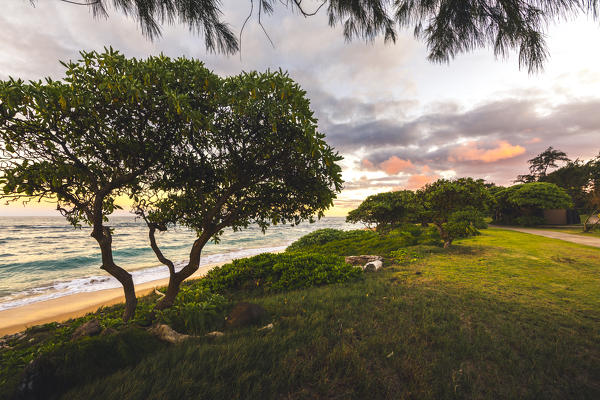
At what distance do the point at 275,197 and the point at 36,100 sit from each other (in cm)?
416

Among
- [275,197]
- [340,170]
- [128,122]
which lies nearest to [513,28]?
[340,170]

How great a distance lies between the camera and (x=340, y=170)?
4.27 m

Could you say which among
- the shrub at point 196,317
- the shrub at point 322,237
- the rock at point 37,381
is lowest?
the shrub at point 322,237

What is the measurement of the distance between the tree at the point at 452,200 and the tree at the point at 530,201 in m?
24.7

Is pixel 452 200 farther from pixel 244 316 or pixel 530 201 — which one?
pixel 530 201

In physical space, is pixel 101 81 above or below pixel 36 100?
above

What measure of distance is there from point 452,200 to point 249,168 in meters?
12.5

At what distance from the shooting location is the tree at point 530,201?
2889 centimetres

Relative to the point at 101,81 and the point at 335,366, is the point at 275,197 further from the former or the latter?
the point at 101,81

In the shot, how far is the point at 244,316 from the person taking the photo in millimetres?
4438

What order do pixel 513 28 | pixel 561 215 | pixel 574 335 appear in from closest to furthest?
pixel 513 28 < pixel 574 335 < pixel 561 215

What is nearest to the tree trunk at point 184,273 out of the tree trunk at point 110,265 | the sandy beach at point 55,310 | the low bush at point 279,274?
the tree trunk at point 110,265

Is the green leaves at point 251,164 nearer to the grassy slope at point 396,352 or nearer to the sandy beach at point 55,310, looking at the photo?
the grassy slope at point 396,352

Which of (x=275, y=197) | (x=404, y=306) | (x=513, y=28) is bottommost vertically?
(x=404, y=306)
